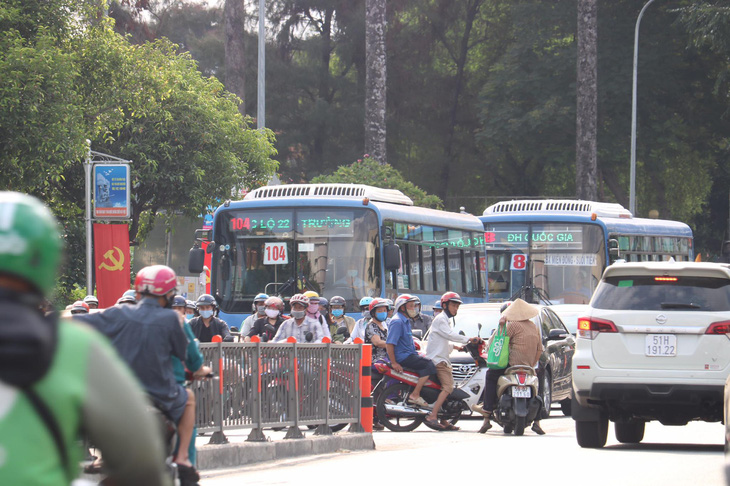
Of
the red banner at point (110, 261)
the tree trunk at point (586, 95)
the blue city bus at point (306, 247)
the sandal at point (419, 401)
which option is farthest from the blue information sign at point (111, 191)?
the tree trunk at point (586, 95)

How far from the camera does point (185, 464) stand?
766cm

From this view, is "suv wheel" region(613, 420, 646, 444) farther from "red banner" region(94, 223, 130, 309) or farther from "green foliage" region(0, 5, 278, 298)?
"red banner" region(94, 223, 130, 309)

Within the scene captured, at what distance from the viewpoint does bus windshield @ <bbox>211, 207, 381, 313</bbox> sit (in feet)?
70.9

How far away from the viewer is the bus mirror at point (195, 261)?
20438mm

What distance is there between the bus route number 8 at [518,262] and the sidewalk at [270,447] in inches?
535

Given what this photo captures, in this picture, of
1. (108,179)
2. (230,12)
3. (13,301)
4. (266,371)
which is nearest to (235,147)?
(230,12)

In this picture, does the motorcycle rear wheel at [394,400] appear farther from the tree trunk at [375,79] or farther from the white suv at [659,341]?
the tree trunk at [375,79]

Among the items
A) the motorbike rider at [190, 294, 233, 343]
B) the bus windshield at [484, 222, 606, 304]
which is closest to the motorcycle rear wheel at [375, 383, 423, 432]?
the motorbike rider at [190, 294, 233, 343]

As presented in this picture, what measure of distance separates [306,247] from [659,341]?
10246 millimetres

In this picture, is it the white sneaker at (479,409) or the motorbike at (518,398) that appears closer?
the motorbike at (518,398)

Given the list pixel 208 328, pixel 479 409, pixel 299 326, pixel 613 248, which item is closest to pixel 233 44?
pixel 613 248

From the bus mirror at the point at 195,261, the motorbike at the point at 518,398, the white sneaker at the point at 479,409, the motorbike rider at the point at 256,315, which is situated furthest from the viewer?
the bus mirror at the point at 195,261

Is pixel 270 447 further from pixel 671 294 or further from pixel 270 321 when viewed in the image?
pixel 270 321

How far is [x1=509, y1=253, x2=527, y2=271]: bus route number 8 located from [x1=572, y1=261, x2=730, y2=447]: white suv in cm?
1559
